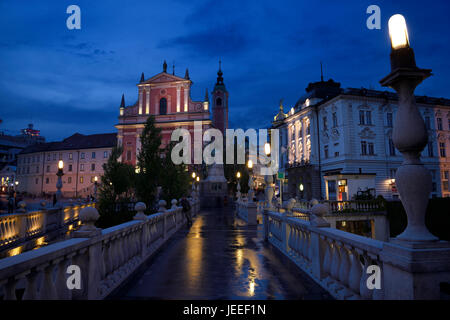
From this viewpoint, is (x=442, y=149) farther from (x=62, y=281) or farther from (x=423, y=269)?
(x=62, y=281)

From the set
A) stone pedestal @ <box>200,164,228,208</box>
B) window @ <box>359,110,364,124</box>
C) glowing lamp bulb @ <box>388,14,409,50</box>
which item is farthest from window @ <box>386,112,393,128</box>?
glowing lamp bulb @ <box>388,14,409,50</box>

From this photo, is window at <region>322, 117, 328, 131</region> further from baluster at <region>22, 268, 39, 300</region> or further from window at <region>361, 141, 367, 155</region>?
baluster at <region>22, 268, 39, 300</region>

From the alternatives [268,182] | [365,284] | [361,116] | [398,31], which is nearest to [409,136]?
[398,31]

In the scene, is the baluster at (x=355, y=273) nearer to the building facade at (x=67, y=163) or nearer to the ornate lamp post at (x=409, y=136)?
the ornate lamp post at (x=409, y=136)

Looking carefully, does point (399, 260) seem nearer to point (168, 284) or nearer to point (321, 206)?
point (321, 206)

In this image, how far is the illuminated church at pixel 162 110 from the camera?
5218 cm

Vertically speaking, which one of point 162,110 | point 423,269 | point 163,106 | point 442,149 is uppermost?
point 163,106

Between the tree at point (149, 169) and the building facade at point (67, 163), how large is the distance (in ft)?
149

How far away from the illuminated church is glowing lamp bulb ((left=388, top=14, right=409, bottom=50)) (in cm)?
4911

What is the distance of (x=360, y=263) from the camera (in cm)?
366

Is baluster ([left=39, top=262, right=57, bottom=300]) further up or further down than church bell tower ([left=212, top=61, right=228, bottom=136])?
further down

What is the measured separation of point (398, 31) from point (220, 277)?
484cm

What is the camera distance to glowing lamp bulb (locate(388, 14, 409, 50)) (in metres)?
2.91

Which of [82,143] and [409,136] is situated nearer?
[409,136]
